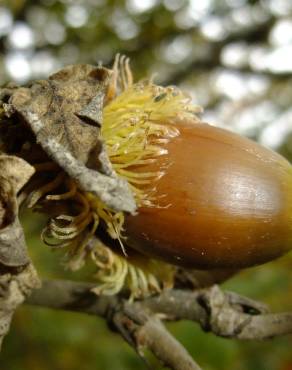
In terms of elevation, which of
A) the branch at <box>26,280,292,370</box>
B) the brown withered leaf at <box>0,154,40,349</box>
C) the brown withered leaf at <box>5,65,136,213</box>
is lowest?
the branch at <box>26,280,292,370</box>

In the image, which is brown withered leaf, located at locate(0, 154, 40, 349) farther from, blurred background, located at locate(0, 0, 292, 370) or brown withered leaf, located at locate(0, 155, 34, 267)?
blurred background, located at locate(0, 0, 292, 370)

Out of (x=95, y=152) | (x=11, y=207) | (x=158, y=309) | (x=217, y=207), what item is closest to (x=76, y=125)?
(x=95, y=152)

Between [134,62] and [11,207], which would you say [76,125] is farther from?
[134,62]

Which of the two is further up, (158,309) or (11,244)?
(11,244)

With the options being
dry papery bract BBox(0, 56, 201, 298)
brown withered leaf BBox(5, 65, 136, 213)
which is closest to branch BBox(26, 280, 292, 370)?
dry papery bract BBox(0, 56, 201, 298)

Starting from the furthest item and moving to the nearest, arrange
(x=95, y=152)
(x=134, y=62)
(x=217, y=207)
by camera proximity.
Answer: (x=134, y=62), (x=217, y=207), (x=95, y=152)

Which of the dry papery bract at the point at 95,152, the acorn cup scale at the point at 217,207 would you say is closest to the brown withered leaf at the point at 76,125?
the dry papery bract at the point at 95,152
